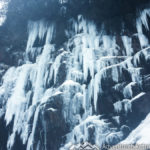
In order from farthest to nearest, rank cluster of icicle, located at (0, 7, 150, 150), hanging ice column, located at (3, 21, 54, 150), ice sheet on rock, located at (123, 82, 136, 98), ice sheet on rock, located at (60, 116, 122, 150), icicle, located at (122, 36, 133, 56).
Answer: icicle, located at (122, 36, 133, 56) → hanging ice column, located at (3, 21, 54, 150) → cluster of icicle, located at (0, 7, 150, 150) → ice sheet on rock, located at (123, 82, 136, 98) → ice sheet on rock, located at (60, 116, 122, 150)

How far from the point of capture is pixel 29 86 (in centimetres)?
1888

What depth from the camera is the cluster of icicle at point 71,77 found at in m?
15.3

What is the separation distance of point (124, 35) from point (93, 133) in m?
7.58

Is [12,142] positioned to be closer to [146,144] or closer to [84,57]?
[84,57]

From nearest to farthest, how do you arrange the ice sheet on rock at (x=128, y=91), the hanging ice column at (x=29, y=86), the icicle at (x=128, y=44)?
the ice sheet on rock at (x=128, y=91)
the hanging ice column at (x=29, y=86)
the icicle at (x=128, y=44)

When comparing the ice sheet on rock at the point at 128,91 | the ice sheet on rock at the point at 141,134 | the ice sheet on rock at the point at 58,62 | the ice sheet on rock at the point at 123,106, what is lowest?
the ice sheet on rock at the point at 141,134

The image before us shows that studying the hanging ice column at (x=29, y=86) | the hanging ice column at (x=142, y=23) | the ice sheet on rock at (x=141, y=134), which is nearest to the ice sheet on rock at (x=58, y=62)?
the hanging ice column at (x=29, y=86)

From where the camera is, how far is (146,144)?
409 inches

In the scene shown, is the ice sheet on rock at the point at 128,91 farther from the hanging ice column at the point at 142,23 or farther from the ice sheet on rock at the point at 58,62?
A: the ice sheet on rock at the point at 58,62

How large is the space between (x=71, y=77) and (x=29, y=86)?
3597 millimetres

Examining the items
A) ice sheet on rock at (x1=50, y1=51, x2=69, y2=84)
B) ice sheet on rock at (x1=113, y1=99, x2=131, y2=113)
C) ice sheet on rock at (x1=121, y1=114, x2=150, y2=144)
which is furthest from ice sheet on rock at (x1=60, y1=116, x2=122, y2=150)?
ice sheet on rock at (x1=50, y1=51, x2=69, y2=84)

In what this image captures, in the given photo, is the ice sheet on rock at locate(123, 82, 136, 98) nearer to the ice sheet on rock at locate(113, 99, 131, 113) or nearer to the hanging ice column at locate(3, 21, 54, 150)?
the ice sheet on rock at locate(113, 99, 131, 113)

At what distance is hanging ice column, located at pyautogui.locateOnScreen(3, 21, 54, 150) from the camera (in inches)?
661

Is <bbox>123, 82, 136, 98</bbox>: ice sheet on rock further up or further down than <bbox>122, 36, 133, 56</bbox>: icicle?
further down
